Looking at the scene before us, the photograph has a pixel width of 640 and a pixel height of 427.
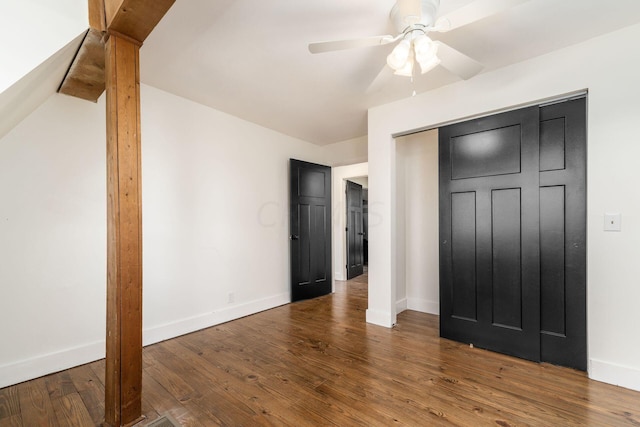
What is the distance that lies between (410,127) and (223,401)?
9.96ft

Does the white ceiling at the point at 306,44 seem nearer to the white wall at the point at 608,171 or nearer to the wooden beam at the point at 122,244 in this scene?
the white wall at the point at 608,171

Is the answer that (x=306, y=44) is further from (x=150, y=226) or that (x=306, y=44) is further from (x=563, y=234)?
(x=563, y=234)

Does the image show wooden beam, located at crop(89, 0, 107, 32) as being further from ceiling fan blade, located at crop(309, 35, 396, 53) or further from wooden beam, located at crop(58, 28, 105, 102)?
ceiling fan blade, located at crop(309, 35, 396, 53)

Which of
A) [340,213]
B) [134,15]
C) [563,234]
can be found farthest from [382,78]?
[340,213]

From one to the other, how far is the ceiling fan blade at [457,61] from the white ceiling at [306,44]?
0.32 meters

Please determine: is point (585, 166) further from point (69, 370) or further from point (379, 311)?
point (69, 370)

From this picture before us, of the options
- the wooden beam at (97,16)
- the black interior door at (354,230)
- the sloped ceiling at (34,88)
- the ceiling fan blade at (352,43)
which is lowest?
the black interior door at (354,230)

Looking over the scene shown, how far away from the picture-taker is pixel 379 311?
10.6ft

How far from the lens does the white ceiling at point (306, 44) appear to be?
177 cm

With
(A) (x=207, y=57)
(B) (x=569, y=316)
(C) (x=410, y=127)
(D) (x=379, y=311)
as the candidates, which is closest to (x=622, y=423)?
(B) (x=569, y=316)

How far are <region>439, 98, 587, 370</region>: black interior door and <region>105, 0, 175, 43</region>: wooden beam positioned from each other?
2610mm

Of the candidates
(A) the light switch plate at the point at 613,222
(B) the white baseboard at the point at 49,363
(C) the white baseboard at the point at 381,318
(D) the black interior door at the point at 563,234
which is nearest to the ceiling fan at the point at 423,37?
(D) the black interior door at the point at 563,234

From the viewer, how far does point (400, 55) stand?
1633 mm

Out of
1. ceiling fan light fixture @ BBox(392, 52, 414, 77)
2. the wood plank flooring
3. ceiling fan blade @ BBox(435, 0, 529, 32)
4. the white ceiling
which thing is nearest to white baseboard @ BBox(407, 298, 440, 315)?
the wood plank flooring
